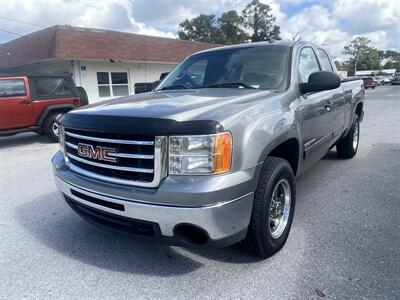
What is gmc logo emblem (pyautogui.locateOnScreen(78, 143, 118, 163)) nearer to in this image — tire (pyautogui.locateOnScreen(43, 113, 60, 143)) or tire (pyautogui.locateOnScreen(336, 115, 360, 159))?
tire (pyautogui.locateOnScreen(336, 115, 360, 159))

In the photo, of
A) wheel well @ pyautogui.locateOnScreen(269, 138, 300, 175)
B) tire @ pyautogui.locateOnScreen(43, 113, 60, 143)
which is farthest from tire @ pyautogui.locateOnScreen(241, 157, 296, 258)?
tire @ pyautogui.locateOnScreen(43, 113, 60, 143)

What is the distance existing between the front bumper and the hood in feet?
1.19

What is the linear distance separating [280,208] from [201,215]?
1122 mm

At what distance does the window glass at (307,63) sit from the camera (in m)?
3.74

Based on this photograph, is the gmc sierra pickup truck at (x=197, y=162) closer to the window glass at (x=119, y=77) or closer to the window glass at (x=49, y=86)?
the window glass at (x=49, y=86)

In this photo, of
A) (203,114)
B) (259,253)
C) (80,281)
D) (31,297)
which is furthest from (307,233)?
(31,297)

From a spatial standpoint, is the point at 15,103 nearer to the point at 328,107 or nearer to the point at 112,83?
the point at 328,107

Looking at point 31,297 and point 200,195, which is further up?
point 200,195

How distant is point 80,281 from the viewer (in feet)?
8.59

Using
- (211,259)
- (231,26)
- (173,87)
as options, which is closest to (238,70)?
(173,87)

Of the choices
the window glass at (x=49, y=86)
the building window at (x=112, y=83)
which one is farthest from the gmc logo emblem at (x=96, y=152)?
the building window at (x=112, y=83)

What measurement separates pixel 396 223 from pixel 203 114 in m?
2.44

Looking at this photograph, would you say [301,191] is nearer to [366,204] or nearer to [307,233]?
[366,204]

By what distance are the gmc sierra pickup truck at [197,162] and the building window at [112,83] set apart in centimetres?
1536
